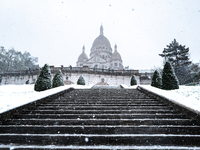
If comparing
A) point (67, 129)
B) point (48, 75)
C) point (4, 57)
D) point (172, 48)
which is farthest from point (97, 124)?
point (4, 57)

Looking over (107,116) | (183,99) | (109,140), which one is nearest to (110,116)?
(107,116)

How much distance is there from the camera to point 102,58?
54.0 metres

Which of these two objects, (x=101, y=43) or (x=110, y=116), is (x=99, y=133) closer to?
(x=110, y=116)

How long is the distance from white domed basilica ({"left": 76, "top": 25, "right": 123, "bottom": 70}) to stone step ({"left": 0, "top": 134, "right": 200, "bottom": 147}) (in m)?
48.3

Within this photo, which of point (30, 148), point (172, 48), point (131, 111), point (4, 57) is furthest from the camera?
point (4, 57)

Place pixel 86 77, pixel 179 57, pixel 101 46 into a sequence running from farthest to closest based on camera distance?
1. pixel 101 46
2. pixel 179 57
3. pixel 86 77

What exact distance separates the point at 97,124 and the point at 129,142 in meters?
0.93

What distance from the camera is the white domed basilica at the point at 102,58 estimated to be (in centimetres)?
5145

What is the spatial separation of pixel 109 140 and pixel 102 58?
A: 52221mm

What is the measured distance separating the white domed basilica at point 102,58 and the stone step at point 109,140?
4833cm

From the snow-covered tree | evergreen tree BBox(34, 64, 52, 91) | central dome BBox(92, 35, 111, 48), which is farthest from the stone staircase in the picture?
central dome BBox(92, 35, 111, 48)

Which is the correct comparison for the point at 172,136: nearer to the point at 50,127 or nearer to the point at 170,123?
the point at 170,123

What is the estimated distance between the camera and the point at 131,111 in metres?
3.88

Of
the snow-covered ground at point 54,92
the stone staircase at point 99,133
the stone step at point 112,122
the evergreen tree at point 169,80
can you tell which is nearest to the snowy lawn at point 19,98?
the snow-covered ground at point 54,92
